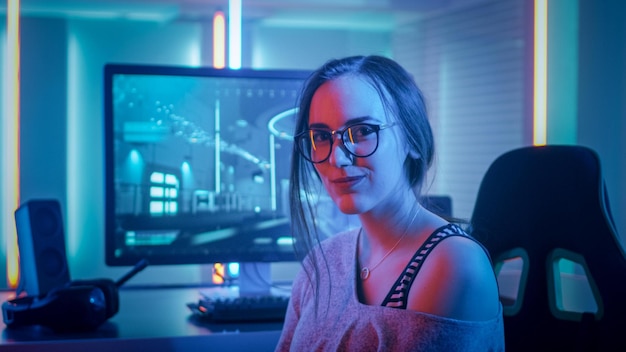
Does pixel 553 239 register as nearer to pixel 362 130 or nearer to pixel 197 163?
pixel 362 130

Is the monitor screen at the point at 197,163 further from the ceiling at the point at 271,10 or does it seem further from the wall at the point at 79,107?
the ceiling at the point at 271,10

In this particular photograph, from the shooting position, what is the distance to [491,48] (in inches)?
133

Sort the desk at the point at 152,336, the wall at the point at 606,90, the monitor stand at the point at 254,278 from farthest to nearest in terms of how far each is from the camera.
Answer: the wall at the point at 606,90 → the monitor stand at the point at 254,278 → the desk at the point at 152,336

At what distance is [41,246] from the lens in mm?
Result: 1910

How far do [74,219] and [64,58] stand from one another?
61 centimetres

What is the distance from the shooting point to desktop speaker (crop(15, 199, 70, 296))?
1891 mm

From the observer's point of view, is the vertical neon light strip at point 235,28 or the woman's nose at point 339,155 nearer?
the woman's nose at point 339,155

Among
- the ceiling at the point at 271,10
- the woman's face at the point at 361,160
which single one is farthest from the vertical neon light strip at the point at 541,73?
the woman's face at the point at 361,160

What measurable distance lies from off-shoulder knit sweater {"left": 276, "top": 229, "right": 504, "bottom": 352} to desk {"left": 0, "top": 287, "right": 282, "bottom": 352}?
0.20m

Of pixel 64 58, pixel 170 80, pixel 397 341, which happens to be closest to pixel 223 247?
pixel 170 80

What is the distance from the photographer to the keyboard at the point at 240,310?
1.73m

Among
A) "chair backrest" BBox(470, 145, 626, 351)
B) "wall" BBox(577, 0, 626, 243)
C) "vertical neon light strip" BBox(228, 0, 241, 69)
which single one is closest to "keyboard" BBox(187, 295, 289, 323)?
"chair backrest" BBox(470, 145, 626, 351)

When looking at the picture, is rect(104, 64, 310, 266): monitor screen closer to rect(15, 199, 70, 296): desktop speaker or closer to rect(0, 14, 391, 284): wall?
rect(15, 199, 70, 296): desktop speaker

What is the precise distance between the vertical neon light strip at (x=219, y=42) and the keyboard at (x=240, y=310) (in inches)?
38.1
